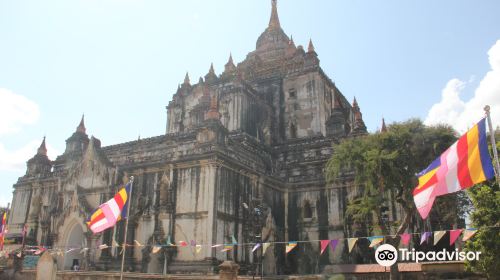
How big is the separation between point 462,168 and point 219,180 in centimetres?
1773

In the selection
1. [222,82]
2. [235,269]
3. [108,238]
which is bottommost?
[235,269]

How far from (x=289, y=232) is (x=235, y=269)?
1749 centimetres

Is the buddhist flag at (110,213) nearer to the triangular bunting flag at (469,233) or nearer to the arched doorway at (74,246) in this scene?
the arched doorway at (74,246)

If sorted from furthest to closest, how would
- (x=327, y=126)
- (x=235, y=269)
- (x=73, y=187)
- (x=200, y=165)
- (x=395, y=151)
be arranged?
(x=327, y=126), (x=73, y=187), (x=200, y=165), (x=395, y=151), (x=235, y=269)

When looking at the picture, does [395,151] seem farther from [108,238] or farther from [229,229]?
[108,238]

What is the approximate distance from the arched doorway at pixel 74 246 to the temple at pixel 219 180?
0.08 m

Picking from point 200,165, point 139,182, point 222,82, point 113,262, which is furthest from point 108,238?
point 222,82

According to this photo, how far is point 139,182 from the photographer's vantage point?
32406 mm

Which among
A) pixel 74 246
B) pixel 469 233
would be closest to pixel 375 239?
pixel 469 233

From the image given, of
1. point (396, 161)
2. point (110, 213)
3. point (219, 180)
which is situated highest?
point (396, 161)

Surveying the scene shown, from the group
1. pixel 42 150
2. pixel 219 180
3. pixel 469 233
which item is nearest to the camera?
pixel 469 233

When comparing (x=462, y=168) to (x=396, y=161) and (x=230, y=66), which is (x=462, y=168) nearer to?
(x=396, y=161)

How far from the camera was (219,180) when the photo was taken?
29438mm

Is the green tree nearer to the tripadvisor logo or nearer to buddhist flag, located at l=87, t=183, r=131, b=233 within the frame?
the tripadvisor logo
